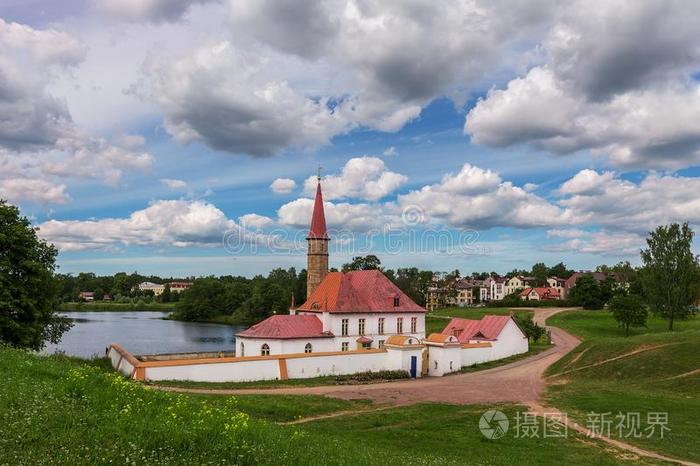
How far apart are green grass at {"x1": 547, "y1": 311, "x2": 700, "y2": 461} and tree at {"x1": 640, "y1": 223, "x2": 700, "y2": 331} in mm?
15344

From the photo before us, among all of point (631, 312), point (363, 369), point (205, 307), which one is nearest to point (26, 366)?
point (363, 369)

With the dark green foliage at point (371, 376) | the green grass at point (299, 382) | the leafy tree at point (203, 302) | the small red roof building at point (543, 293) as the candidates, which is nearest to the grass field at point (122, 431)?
the green grass at point (299, 382)

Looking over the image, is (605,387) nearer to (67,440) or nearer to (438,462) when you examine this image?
(438,462)

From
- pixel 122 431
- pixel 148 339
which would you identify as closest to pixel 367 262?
pixel 148 339

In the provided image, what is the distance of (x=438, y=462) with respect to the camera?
32.5 ft

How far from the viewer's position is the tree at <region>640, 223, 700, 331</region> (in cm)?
4569

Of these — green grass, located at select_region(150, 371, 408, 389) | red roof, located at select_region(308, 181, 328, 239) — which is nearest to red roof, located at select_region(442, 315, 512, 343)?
green grass, located at select_region(150, 371, 408, 389)

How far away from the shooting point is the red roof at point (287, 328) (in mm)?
34688

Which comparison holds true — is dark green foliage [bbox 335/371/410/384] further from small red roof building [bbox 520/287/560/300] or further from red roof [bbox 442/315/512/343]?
small red roof building [bbox 520/287/560/300]

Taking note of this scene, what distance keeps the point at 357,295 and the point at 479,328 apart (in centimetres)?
893

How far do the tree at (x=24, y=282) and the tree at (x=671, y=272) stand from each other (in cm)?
4474

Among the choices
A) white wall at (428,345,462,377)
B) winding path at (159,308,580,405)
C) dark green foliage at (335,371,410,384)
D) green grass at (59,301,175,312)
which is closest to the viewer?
winding path at (159,308,580,405)

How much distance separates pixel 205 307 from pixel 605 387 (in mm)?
82788

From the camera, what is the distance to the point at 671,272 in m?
46.1
